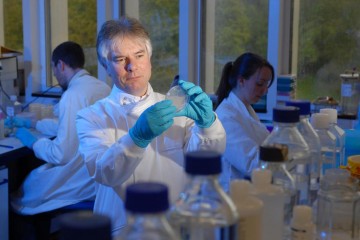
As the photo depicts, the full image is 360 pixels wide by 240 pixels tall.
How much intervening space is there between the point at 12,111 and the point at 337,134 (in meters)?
2.49

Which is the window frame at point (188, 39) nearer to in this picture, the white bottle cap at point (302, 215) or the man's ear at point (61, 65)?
the man's ear at point (61, 65)

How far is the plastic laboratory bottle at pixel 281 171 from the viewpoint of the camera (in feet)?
3.71

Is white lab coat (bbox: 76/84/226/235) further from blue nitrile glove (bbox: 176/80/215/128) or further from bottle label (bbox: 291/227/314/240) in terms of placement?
bottle label (bbox: 291/227/314/240)

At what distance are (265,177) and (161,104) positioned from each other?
25.8 inches

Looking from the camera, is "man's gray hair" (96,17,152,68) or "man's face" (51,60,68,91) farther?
"man's face" (51,60,68,91)

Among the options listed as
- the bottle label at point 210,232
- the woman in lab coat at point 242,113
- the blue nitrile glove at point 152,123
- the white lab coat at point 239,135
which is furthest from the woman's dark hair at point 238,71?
the bottle label at point 210,232

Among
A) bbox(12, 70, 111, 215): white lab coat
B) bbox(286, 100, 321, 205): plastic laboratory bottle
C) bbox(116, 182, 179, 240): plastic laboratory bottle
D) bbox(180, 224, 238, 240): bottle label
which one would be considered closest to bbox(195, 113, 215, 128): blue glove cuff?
bbox(286, 100, 321, 205): plastic laboratory bottle

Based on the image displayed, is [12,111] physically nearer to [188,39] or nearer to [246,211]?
[188,39]

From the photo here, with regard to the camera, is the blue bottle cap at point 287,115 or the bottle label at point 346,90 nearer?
the blue bottle cap at point 287,115

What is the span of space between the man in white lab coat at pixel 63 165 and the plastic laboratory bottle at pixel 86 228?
2482 millimetres

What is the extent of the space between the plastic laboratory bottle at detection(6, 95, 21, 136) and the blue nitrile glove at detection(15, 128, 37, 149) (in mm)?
144

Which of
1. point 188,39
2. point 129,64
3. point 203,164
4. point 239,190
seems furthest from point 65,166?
point 203,164

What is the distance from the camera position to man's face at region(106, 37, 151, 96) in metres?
1.85

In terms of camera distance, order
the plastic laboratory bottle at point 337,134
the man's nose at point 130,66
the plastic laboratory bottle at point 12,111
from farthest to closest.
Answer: the plastic laboratory bottle at point 12,111 → the man's nose at point 130,66 → the plastic laboratory bottle at point 337,134
